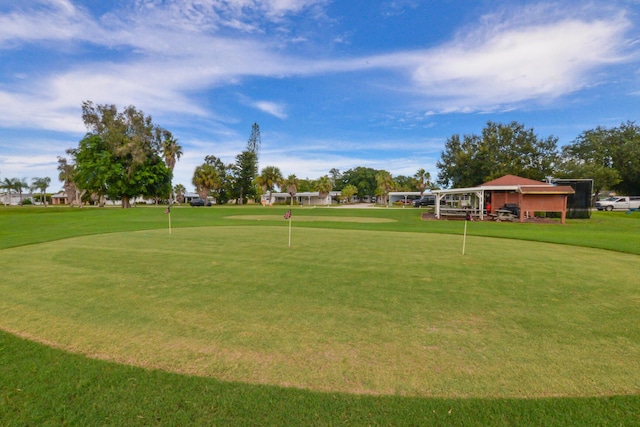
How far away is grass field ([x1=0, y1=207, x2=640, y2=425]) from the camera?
2541mm

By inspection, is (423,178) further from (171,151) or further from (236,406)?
(236,406)

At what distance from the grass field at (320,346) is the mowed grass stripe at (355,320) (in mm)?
26

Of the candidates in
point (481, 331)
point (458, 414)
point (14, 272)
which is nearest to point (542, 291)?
point (481, 331)

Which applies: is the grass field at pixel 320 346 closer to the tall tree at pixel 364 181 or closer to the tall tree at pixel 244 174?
the tall tree at pixel 244 174

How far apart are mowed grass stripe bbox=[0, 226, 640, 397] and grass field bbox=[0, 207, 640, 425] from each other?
26 millimetres

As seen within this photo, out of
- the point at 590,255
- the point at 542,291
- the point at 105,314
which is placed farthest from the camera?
the point at 590,255

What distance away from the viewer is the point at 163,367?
3.14 m

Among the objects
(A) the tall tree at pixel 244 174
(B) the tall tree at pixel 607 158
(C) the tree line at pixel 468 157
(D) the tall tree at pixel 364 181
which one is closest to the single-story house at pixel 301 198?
(A) the tall tree at pixel 244 174

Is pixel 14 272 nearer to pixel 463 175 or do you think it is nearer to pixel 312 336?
pixel 312 336

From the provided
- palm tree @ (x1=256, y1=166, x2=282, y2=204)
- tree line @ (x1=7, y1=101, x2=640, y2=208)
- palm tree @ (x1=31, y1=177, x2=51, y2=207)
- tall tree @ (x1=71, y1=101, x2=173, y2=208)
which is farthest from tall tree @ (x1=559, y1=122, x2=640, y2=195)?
palm tree @ (x1=31, y1=177, x2=51, y2=207)

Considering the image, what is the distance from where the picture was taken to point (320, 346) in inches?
142

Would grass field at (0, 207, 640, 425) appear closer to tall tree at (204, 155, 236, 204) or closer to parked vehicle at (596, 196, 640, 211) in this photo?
parked vehicle at (596, 196, 640, 211)

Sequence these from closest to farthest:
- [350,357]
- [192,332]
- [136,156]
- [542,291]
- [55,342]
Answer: [350,357], [55,342], [192,332], [542,291], [136,156]

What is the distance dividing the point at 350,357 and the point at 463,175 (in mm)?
51398
